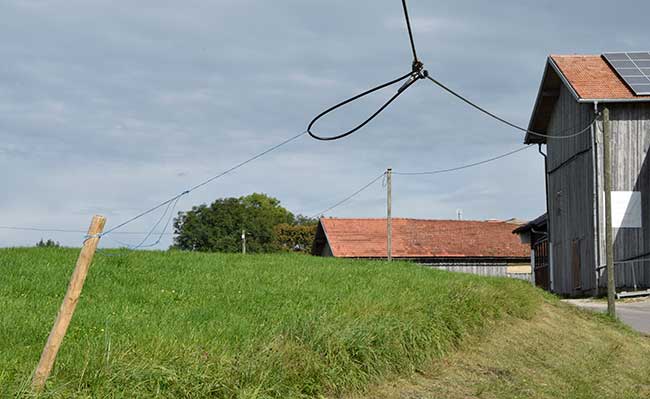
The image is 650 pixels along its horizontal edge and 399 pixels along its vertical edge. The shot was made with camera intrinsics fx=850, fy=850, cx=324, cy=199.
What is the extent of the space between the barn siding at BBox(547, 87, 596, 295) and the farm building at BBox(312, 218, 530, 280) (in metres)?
16.4

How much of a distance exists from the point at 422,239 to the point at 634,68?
2383cm

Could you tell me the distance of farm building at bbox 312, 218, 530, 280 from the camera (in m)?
52.0

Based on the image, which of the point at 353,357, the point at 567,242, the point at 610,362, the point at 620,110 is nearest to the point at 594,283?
the point at 567,242

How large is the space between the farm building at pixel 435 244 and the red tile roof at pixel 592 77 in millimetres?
20637

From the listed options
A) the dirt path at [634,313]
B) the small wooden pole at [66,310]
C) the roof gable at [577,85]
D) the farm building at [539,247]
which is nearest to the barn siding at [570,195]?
the roof gable at [577,85]

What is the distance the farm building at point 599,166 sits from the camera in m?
29.0

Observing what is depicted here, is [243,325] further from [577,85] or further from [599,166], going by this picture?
[577,85]

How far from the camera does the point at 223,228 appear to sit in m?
54.7

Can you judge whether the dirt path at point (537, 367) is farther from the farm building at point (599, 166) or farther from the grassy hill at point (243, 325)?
the farm building at point (599, 166)

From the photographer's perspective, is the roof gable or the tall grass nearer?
the tall grass

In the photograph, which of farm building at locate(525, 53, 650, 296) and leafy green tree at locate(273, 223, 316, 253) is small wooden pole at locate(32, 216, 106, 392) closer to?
farm building at locate(525, 53, 650, 296)

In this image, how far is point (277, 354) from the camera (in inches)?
304

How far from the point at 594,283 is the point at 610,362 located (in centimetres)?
1757

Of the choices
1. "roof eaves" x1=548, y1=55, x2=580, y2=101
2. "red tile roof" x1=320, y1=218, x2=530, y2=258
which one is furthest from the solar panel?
"red tile roof" x1=320, y1=218, x2=530, y2=258
